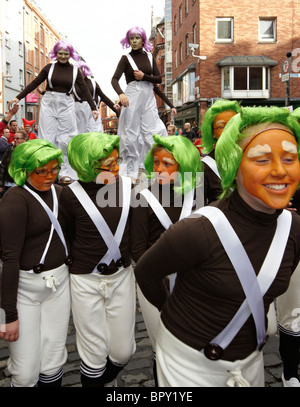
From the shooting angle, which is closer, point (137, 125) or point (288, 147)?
point (288, 147)

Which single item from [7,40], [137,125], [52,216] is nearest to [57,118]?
[137,125]

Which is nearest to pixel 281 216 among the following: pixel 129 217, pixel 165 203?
pixel 165 203

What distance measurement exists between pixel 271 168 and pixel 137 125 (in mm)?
5607

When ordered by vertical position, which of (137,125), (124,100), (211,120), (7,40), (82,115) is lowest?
(211,120)

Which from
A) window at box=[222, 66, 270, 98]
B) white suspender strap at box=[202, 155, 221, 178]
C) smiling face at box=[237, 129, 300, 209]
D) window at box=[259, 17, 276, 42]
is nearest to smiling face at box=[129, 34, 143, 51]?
white suspender strap at box=[202, 155, 221, 178]

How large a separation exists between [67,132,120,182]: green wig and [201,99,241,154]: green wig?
3.23 feet

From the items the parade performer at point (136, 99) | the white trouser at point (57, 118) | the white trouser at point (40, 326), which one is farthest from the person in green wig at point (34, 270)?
the white trouser at point (57, 118)

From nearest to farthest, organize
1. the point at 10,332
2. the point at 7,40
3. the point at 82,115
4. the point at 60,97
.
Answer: the point at 10,332 < the point at 60,97 < the point at 82,115 < the point at 7,40

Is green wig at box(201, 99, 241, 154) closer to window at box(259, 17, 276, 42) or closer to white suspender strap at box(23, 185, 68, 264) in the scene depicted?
white suspender strap at box(23, 185, 68, 264)

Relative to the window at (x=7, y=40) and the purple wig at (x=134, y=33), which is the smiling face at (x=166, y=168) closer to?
the purple wig at (x=134, y=33)

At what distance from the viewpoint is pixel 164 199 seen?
2.74 metres

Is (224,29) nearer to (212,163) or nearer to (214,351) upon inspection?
(212,163)

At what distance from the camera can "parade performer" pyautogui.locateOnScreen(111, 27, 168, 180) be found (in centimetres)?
620

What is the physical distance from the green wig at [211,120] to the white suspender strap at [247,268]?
1.86 metres
